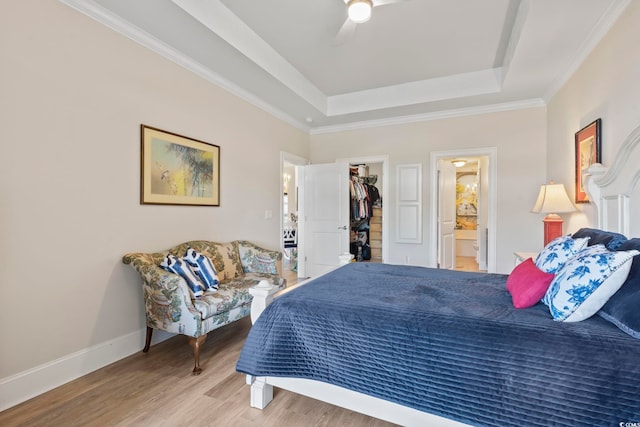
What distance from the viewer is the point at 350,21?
2180mm

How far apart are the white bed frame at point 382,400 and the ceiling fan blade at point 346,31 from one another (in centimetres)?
184

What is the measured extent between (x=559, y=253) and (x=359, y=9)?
197cm

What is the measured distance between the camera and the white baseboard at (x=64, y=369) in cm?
189

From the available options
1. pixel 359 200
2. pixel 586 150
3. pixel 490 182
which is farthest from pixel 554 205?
pixel 359 200

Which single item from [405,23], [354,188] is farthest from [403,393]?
[354,188]

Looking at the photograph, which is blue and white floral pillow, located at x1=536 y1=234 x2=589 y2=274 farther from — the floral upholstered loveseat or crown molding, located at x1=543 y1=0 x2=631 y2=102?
the floral upholstered loveseat

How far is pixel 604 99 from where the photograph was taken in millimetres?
2457

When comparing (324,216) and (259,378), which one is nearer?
(259,378)

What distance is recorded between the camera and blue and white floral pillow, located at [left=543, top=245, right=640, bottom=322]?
4.39 feet

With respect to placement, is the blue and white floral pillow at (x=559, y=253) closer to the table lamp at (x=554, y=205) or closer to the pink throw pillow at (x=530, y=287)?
the pink throw pillow at (x=530, y=287)

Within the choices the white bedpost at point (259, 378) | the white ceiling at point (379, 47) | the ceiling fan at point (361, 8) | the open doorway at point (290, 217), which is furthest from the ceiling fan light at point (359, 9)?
the open doorway at point (290, 217)

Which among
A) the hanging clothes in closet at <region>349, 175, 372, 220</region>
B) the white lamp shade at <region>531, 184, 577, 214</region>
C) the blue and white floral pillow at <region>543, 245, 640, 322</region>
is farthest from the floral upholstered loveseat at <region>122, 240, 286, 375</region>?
the white lamp shade at <region>531, 184, 577, 214</region>

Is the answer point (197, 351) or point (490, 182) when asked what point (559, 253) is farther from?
point (490, 182)

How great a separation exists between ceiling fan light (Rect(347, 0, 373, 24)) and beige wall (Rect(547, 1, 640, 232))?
5.65ft
